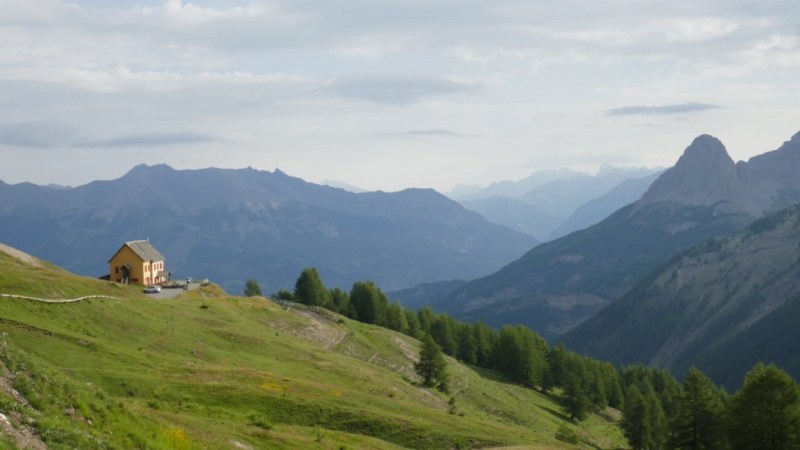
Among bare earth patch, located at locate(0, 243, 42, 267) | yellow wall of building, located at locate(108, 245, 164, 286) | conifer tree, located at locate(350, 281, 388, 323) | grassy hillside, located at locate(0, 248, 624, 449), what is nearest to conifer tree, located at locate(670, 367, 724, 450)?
grassy hillside, located at locate(0, 248, 624, 449)

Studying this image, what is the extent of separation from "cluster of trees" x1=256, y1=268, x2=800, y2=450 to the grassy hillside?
977 cm

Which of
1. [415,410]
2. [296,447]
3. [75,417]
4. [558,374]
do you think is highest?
[75,417]

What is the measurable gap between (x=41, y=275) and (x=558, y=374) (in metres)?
111

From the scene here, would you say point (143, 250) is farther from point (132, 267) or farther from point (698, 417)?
point (698, 417)

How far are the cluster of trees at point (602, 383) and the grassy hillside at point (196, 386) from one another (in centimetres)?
977

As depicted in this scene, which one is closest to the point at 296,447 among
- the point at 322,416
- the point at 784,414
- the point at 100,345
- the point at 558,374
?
the point at 322,416

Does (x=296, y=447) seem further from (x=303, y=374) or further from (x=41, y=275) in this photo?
(x=41, y=275)

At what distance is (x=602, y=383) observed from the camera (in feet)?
489

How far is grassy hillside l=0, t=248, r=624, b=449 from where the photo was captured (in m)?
26.8

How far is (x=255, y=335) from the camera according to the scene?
8581 centimetres

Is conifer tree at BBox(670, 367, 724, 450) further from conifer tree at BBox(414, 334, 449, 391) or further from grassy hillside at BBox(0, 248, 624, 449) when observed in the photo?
conifer tree at BBox(414, 334, 449, 391)

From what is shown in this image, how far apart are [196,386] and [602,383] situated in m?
116

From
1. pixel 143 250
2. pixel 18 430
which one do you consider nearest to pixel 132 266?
pixel 143 250

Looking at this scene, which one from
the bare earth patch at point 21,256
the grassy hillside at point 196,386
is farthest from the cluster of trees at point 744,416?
the bare earth patch at point 21,256
